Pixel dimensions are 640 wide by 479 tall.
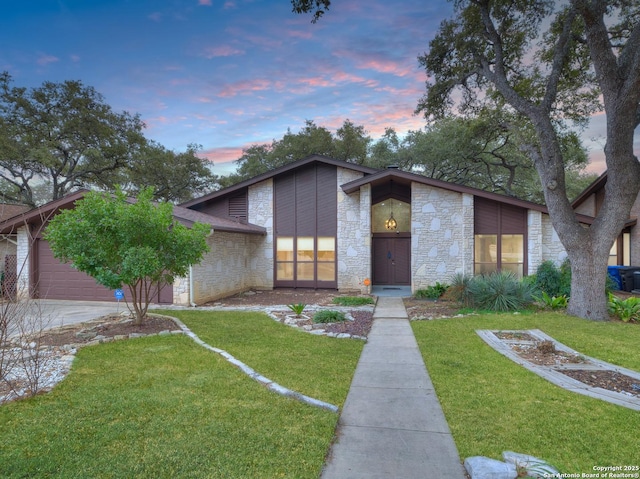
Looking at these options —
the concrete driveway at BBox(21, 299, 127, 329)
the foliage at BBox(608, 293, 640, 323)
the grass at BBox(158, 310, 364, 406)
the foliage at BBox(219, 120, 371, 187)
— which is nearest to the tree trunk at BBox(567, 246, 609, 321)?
the foliage at BBox(608, 293, 640, 323)

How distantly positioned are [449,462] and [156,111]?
1564 cm

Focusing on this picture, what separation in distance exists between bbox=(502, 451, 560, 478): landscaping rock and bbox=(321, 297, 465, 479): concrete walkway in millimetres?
410

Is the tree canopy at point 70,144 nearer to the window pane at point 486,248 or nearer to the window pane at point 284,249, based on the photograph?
the window pane at point 284,249

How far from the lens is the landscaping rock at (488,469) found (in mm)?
2438

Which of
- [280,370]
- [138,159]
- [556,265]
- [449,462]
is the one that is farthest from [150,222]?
[138,159]

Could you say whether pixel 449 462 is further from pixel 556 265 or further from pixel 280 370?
pixel 556 265

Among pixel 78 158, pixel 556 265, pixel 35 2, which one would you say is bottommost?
pixel 556 265

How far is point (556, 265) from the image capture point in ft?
37.0

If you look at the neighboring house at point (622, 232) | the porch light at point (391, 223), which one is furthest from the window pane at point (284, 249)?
the neighboring house at point (622, 232)

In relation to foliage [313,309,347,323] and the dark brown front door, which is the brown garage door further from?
the dark brown front door

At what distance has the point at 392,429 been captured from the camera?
3.18 m

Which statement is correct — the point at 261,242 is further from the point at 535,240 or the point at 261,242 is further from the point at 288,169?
the point at 535,240

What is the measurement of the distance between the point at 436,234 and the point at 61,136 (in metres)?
21.4

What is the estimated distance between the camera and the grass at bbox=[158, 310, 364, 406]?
4230 millimetres
